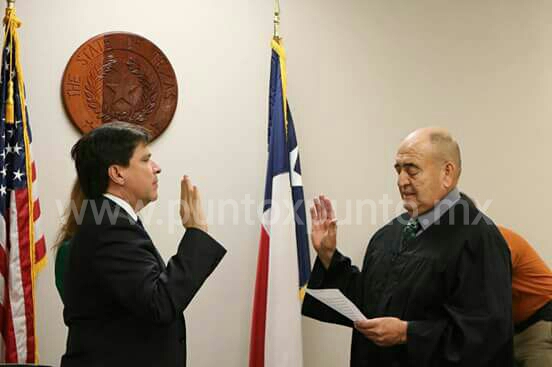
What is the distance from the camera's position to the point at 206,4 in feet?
11.1

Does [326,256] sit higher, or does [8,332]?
[326,256]

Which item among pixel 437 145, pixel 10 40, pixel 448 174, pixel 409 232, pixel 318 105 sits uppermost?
pixel 10 40

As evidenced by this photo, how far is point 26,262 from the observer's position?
277 cm

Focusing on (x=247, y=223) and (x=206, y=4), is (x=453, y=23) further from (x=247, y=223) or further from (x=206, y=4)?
(x=247, y=223)

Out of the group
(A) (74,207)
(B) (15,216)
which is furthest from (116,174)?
(B) (15,216)

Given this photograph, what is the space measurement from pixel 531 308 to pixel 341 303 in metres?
1.20

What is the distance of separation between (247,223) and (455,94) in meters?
1.53

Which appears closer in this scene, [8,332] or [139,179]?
[139,179]

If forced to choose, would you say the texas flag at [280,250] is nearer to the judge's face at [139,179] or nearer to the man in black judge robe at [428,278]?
the man in black judge robe at [428,278]

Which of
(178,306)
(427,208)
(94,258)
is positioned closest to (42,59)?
(94,258)

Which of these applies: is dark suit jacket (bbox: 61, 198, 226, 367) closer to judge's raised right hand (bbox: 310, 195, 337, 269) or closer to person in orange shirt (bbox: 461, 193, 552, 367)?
judge's raised right hand (bbox: 310, 195, 337, 269)

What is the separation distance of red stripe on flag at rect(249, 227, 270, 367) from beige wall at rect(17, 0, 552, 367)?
26 centimetres

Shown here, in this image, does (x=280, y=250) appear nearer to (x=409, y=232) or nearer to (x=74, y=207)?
(x=409, y=232)

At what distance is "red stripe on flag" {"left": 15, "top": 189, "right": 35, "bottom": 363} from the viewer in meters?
2.74
